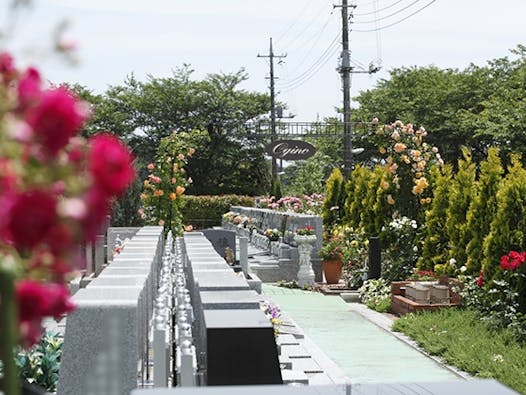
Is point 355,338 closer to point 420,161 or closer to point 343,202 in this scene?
point 420,161

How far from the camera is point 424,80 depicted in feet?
157

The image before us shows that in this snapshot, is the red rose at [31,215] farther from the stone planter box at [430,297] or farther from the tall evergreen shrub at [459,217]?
the tall evergreen shrub at [459,217]

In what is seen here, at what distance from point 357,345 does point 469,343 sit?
5.78 ft

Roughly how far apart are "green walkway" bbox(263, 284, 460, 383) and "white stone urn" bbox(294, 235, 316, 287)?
1.48 m

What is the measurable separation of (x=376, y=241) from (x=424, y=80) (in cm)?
3342

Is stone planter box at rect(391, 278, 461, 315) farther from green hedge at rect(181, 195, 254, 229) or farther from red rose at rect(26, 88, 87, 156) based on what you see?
green hedge at rect(181, 195, 254, 229)

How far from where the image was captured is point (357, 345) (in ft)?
36.8

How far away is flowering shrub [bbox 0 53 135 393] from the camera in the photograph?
1.01 meters

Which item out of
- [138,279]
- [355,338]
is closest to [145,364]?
[138,279]

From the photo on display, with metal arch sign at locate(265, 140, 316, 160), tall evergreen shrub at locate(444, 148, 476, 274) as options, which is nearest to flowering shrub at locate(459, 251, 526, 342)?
tall evergreen shrub at locate(444, 148, 476, 274)

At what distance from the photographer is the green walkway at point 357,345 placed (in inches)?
364

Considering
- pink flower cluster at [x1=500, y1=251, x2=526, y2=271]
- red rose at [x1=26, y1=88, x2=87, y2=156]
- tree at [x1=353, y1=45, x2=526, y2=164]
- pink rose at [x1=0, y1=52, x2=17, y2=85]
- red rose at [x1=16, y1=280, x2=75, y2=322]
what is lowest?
pink flower cluster at [x1=500, y1=251, x2=526, y2=271]

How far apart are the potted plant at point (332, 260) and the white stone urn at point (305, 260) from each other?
0.29 metres

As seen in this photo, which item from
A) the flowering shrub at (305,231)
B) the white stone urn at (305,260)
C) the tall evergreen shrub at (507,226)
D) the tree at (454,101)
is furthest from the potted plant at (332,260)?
the tree at (454,101)
